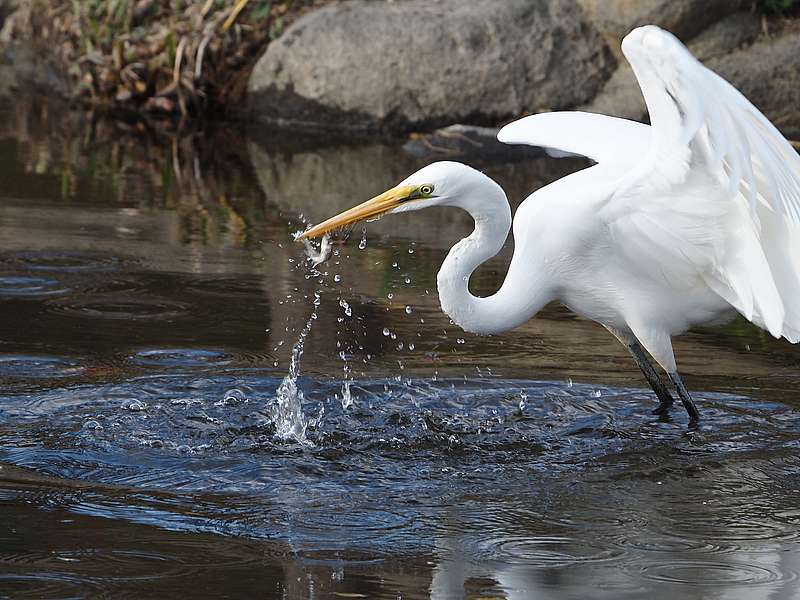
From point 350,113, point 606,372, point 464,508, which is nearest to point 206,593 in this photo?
point 464,508

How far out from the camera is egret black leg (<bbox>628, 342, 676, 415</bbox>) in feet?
19.1

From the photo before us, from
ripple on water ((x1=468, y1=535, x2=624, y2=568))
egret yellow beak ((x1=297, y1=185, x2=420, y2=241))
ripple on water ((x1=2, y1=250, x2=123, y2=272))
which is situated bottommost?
ripple on water ((x1=468, y1=535, x2=624, y2=568))

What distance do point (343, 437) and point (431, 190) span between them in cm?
95

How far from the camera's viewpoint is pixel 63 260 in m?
7.71

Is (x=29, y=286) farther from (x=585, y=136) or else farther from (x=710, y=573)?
(x=710, y=573)

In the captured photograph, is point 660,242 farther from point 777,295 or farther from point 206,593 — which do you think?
point 206,593

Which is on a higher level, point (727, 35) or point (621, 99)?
point (727, 35)

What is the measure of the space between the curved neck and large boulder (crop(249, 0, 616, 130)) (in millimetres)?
6784

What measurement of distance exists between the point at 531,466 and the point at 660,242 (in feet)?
3.27

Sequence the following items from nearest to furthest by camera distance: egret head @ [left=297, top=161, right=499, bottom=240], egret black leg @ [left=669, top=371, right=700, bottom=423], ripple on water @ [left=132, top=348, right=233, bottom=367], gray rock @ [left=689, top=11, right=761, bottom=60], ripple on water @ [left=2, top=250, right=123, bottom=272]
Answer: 1. egret head @ [left=297, top=161, right=499, bottom=240]
2. egret black leg @ [left=669, top=371, right=700, bottom=423]
3. ripple on water @ [left=132, top=348, right=233, bottom=367]
4. ripple on water @ [left=2, top=250, right=123, bottom=272]
5. gray rock @ [left=689, top=11, right=761, bottom=60]

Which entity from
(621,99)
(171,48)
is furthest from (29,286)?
(621,99)

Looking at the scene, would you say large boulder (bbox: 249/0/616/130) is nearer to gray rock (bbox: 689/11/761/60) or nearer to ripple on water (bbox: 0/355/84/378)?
gray rock (bbox: 689/11/761/60)

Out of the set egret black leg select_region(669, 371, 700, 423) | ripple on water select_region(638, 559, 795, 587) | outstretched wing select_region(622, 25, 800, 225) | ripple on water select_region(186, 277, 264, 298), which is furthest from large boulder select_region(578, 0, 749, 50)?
ripple on water select_region(638, 559, 795, 587)

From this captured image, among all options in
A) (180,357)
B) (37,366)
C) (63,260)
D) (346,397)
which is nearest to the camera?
(346,397)
